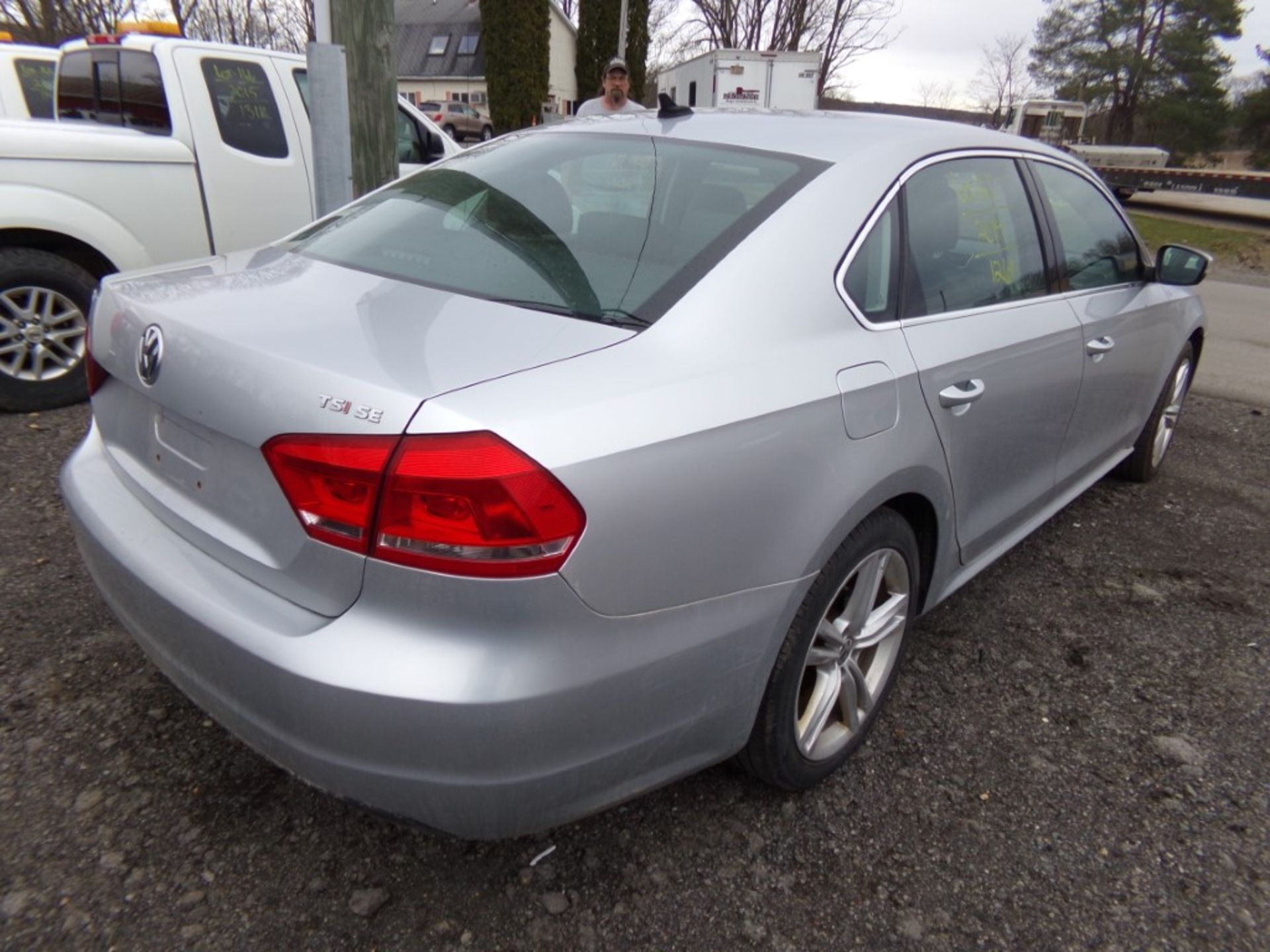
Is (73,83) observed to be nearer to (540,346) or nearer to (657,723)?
(540,346)

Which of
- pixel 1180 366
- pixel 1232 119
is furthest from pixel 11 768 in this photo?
pixel 1232 119

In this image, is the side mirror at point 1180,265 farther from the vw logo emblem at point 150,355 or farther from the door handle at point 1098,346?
the vw logo emblem at point 150,355

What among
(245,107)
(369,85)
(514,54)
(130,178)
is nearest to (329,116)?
(369,85)

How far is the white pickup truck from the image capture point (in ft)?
14.7

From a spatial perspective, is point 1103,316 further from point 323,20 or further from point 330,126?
point 323,20

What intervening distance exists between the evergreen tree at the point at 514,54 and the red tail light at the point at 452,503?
27.6 m

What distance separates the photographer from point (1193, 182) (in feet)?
74.0

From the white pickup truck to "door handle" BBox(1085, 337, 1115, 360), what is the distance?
4.39 metres

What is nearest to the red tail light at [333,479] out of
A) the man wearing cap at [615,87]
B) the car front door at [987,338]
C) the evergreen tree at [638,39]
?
the car front door at [987,338]

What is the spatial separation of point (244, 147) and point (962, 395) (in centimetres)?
458

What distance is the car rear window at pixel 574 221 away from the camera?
6.49ft

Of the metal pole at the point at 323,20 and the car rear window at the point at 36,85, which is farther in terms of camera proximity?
the car rear window at the point at 36,85

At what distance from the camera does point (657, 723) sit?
172 centimetres

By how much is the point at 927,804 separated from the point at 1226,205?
2799 cm
